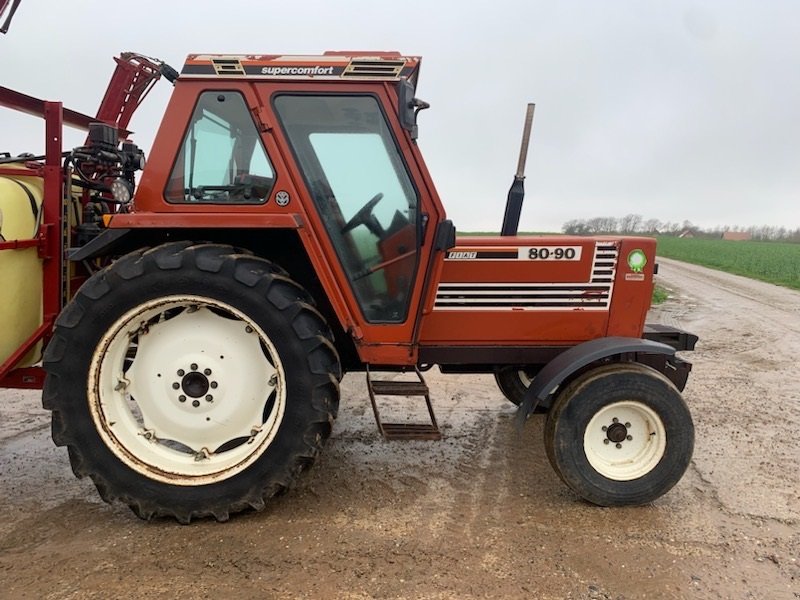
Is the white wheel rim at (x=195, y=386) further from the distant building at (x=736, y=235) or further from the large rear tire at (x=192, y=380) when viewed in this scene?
the distant building at (x=736, y=235)

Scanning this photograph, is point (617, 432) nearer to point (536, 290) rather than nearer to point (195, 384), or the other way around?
point (536, 290)

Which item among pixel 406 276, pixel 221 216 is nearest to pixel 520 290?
pixel 406 276

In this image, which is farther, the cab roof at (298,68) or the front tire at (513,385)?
the front tire at (513,385)

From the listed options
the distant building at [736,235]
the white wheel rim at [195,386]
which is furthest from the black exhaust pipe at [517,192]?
the distant building at [736,235]

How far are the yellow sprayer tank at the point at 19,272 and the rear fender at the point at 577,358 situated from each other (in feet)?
9.84

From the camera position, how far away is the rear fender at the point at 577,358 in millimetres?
3426

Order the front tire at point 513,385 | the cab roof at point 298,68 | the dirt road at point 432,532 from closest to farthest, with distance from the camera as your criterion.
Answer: the dirt road at point 432,532
the cab roof at point 298,68
the front tire at point 513,385

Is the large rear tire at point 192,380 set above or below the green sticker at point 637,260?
below

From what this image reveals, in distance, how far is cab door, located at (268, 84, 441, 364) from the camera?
3.33 m

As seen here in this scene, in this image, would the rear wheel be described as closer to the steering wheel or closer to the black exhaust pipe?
the black exhaust pipe

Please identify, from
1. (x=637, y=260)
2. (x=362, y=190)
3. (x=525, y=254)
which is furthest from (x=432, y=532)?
(x=637, y=260)

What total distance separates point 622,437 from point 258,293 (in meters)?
2.22

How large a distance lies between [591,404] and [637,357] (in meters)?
0.60

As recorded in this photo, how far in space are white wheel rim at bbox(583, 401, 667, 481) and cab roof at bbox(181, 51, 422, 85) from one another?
2261 mm
